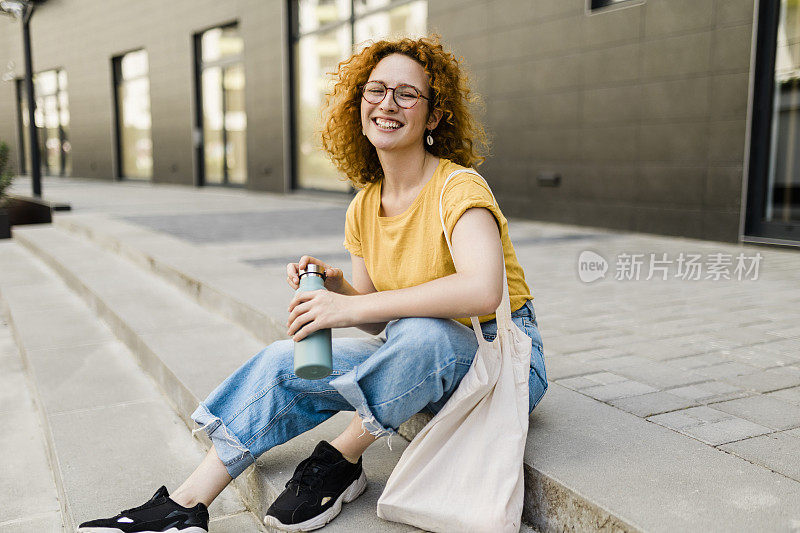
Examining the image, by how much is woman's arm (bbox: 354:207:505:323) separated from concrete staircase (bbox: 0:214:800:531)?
51 cm

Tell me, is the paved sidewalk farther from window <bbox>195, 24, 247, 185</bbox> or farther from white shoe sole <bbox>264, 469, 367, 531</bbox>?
window <bbox>195, 24, 247, 185</bbox>

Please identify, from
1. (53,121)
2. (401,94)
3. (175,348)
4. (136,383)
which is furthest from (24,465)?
(53,121)

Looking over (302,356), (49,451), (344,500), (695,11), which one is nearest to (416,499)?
(344,500)

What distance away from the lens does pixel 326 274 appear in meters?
2.21

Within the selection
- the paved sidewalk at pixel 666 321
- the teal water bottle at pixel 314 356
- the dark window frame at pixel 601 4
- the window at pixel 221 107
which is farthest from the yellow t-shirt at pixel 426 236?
the window at pixel 221 107

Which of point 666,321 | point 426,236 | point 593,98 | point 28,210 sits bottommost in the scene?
point 666,321

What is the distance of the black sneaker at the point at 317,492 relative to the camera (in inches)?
78.8

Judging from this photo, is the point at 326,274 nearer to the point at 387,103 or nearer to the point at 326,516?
the point at 387,103

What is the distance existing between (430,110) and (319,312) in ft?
2.33

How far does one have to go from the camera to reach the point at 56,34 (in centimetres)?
2308

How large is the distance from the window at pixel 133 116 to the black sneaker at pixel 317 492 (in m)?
18.6

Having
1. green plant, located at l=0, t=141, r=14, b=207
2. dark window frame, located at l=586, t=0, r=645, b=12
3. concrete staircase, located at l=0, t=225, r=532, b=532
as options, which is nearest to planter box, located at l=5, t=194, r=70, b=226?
green plant, located at l=0, t=141, r=14, b=207

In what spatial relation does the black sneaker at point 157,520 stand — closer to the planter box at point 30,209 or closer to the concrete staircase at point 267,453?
the concrete staircase at point 267,453

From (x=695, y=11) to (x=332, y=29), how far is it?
7.23 m
